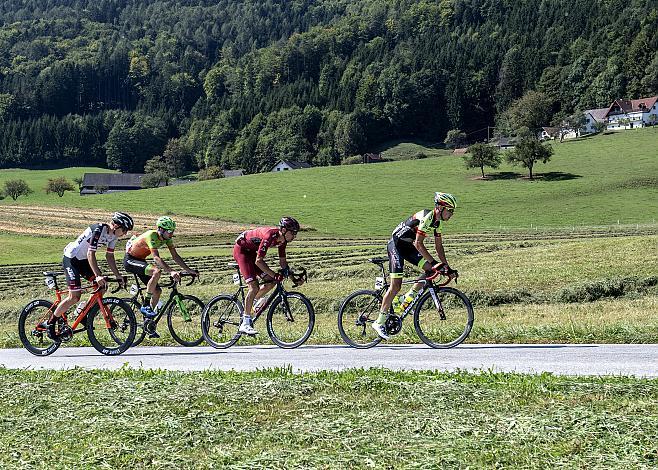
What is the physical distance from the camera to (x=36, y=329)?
14445 millimetres

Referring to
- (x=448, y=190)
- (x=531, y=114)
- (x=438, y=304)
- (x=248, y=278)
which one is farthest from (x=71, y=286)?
(x=531, y=114)

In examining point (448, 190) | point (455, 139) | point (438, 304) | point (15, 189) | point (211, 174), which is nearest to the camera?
point (438, 304)

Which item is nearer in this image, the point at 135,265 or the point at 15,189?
the point at 135,265

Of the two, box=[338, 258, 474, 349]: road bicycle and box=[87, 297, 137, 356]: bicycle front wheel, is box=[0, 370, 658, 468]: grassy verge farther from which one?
box=[87, 297, 137, 356]: bicycle front wheel

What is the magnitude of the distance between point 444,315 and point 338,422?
6787 mm

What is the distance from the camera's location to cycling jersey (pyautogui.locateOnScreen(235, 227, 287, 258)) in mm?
14133

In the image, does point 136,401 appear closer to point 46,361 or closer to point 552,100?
point 46,361

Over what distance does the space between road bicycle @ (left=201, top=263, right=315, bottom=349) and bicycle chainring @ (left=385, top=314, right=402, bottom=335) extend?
1436mm

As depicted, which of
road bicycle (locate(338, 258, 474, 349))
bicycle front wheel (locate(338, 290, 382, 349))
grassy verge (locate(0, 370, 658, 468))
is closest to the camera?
grassy verge (locate(0, 370, 658, 468))

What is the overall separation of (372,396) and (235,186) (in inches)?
4282

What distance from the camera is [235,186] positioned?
115500 millimetres

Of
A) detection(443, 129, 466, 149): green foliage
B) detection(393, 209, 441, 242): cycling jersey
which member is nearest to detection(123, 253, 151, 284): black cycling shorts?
detection(393, 209, 441, 242): cycling jersey

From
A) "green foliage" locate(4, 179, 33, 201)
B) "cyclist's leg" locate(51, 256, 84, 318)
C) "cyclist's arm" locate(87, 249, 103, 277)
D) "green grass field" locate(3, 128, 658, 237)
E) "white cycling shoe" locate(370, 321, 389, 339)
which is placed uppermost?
"green foliage" locate(4, 179, 33, 201)

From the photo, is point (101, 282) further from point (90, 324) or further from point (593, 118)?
point (593, 118)
